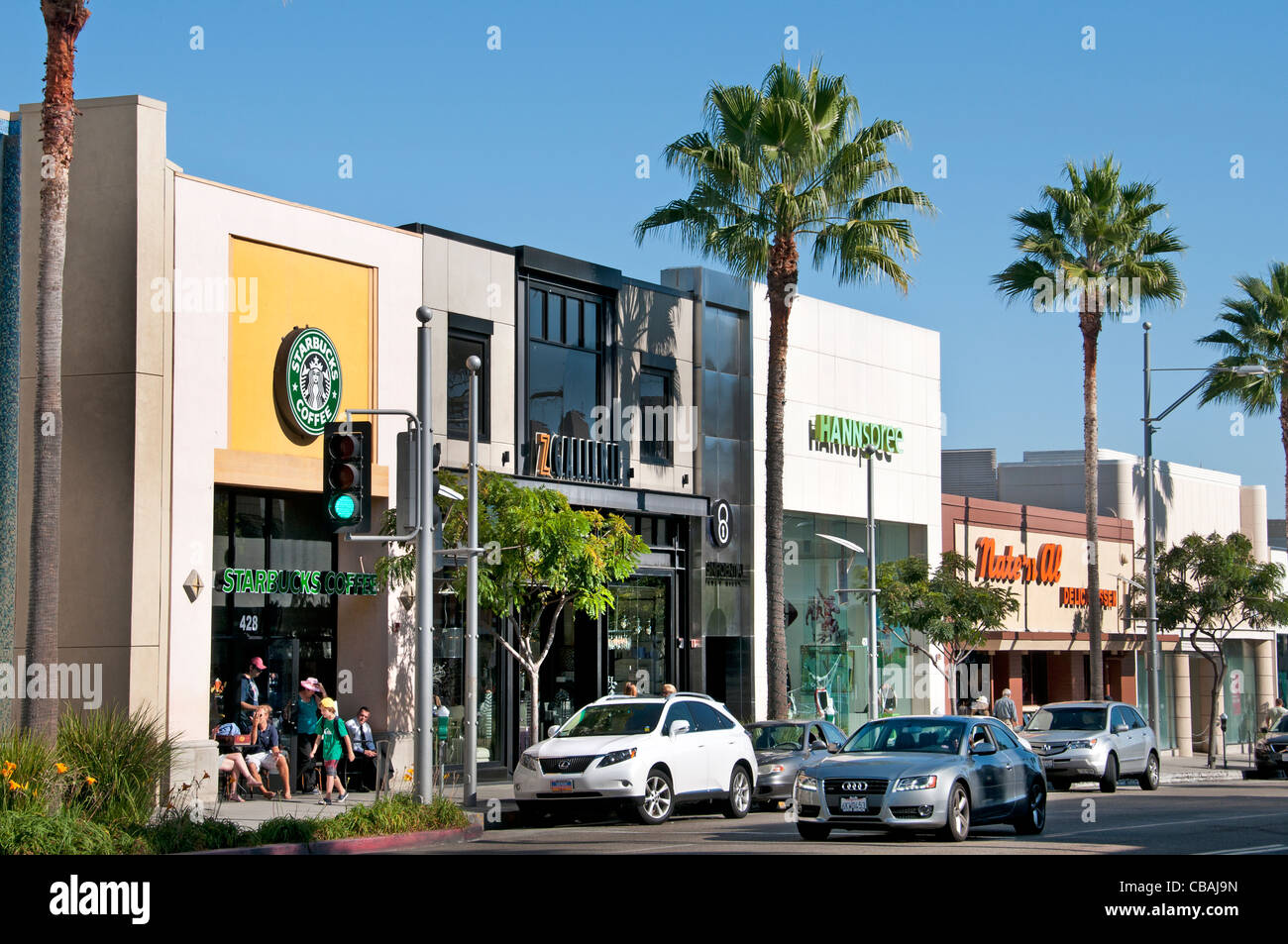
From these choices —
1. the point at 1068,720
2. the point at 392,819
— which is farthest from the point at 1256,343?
the point at 392,819

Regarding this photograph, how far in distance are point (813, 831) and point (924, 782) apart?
147cm

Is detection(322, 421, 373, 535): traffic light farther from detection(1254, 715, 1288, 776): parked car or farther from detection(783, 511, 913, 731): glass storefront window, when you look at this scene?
detection(1254, 715, 1288, 776): parked car

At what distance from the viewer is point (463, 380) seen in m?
26.9

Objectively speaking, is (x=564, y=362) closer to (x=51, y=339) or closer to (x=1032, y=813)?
(x=51, y=339)

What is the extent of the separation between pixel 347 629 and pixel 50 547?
8.45 metres

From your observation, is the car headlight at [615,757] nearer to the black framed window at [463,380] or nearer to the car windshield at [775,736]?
the car windshield at [775,736]

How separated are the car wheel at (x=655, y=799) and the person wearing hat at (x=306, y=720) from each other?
20.0ft

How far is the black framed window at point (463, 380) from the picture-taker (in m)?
26.6

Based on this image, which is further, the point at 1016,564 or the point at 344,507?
the point at 1016,564

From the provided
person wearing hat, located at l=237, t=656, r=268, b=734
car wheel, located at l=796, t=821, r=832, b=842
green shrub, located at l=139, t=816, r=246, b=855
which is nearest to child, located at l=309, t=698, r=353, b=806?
person wearing hat, located at l=237, t=656, r=268, b=734

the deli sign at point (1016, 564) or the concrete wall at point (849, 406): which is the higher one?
the concrete wall at point (849, 406)

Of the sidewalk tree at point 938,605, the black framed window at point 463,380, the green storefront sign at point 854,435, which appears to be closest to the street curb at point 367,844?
the black framed window at point 463,380

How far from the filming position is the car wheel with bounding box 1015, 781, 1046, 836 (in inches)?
695
